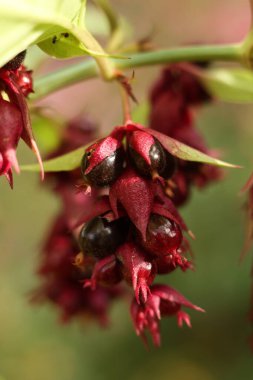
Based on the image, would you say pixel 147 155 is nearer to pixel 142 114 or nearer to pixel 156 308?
pixel 156 308

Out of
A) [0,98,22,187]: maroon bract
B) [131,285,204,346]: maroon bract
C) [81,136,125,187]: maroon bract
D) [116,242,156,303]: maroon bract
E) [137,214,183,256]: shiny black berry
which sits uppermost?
[0,98,22,187]: maroon bract

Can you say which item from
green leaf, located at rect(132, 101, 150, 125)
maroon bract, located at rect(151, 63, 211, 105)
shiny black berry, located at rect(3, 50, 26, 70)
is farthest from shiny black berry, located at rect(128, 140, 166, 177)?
green leaf, located at rect(132, 101, 150, 125)

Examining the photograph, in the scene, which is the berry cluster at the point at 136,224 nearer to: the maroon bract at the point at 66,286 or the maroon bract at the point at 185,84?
the maroon bract at the point at 66,286

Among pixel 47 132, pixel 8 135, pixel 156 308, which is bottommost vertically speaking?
pixel 47 132

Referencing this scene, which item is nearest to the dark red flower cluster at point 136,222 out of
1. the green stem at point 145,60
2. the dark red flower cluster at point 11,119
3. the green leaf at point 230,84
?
the dark red flower cluster at point 11,119

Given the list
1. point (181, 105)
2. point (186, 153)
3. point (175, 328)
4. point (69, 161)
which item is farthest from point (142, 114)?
point (175, 328)

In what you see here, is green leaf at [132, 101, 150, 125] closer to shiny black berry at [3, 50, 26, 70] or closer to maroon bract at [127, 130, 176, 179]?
maroon bract at [127, 130, 176, 179]

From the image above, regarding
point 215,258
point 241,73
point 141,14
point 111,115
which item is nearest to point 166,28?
point 141,14
